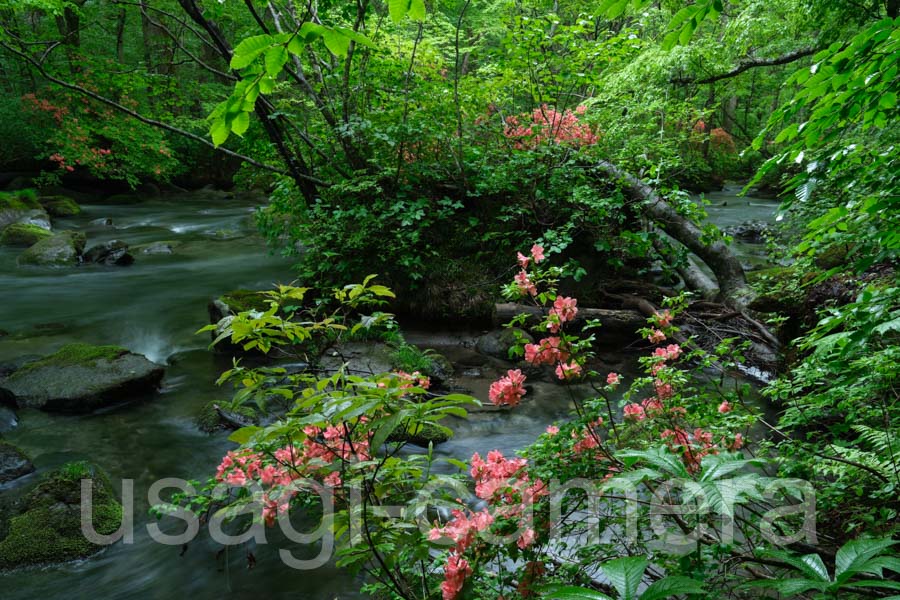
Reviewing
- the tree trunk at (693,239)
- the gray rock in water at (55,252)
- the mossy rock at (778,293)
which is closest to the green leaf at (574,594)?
the mossy rock at (778,293)

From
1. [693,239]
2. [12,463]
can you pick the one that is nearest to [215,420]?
[12,463]

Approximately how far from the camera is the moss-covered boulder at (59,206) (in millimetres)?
14578

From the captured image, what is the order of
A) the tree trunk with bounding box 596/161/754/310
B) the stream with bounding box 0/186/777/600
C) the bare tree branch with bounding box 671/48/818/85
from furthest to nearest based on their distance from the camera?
the bare tree branch with bounding box 671/48/818/85 → the tree trunk with bounding box 596/161/754/310 → the stream with bounding box 0/186/777/600

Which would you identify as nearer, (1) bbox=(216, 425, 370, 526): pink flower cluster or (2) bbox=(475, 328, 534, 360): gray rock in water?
(1) bbox=(216, 425, 370, 526): pink flower cluster

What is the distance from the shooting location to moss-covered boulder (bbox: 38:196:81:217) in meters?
14.6

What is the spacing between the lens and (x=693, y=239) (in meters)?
6.49

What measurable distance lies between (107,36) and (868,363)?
931 inches

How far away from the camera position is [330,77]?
273 inches

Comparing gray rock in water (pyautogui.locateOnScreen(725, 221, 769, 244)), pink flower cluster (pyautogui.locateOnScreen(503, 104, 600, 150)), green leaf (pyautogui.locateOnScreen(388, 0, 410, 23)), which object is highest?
pink flower cluster (pyautogui.locateOnScreen(503, 104, 600, 150))

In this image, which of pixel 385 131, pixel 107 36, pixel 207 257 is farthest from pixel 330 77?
pixel 107 36

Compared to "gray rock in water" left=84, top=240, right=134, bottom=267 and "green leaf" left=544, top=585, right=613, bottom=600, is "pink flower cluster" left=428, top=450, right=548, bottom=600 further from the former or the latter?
"gray rock in water" left=84, top=240, right=134, bottom=267

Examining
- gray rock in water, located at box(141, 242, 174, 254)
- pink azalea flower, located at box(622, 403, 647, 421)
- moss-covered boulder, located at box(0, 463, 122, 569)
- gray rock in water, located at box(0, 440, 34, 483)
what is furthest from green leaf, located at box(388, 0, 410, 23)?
gray rock in water, located at box(141, 242, 174, 254)

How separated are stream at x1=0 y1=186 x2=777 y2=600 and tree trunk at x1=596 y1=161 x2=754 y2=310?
2.47 m

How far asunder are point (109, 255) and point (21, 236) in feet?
9.54
